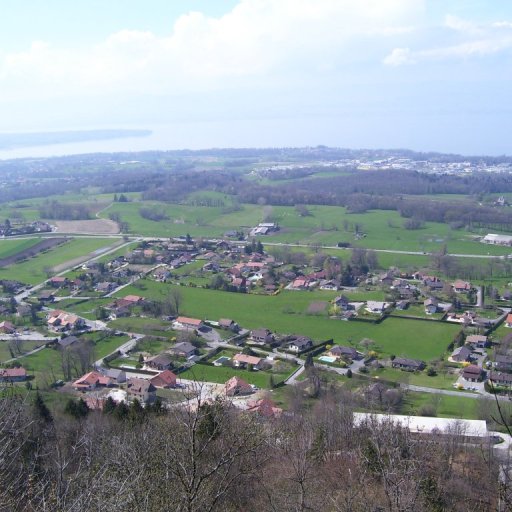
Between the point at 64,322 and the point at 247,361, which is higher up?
the point at 64,322

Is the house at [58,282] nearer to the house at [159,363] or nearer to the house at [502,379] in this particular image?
the house at [159,363]

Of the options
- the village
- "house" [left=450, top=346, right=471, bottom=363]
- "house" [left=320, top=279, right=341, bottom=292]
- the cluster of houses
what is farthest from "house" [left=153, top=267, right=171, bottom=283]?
"house" [left=450, top=346, right=471, bottom=363]

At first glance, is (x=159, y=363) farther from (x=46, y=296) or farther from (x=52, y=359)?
(x=46, y=296)

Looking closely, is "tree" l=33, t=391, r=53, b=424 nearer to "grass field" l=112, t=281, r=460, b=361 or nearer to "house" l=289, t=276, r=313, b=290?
"grass field" l=112, t=281, r=460, b=361

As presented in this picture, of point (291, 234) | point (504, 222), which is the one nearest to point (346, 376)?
point (291, 234)

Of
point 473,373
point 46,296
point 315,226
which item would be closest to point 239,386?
point 473,373

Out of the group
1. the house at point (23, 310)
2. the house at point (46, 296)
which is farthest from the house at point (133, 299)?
the house at point (23, 310)

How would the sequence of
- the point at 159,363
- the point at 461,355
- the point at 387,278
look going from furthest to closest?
the point at 387,278 < the point at 461,355 < the point at 159,363
